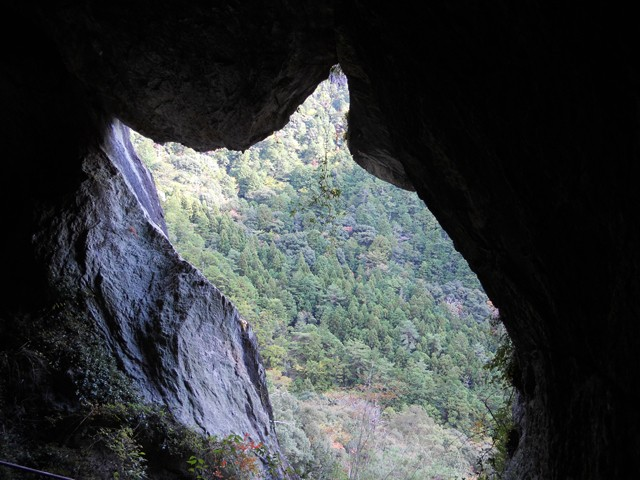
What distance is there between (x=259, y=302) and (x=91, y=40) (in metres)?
26.0

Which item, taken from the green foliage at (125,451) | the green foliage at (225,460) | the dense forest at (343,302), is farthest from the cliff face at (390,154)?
the dense forest at (343,302)

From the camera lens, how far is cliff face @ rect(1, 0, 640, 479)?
2.56 meters

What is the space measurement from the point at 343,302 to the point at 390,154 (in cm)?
2883

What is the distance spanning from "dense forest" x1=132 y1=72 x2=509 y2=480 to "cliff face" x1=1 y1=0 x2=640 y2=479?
360 inches

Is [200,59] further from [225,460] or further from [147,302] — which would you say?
[225,460]

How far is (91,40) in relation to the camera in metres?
5.90

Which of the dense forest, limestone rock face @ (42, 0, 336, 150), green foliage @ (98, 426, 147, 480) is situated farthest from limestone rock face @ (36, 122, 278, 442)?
the dense forest

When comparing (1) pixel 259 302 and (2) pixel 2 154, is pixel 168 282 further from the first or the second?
(1) pixel 259 302

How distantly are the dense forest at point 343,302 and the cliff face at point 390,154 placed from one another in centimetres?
915

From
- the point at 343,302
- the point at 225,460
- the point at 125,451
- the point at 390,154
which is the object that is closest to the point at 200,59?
the point at 390,154

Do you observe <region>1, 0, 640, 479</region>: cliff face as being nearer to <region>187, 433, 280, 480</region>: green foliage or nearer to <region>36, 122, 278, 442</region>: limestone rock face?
<region>36, 122, 278, 442</region>: limestone rock face

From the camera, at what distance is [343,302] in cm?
3512

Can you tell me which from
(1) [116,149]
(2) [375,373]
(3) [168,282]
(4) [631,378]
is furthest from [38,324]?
(2) [375,373]

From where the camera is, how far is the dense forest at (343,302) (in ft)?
69.4
